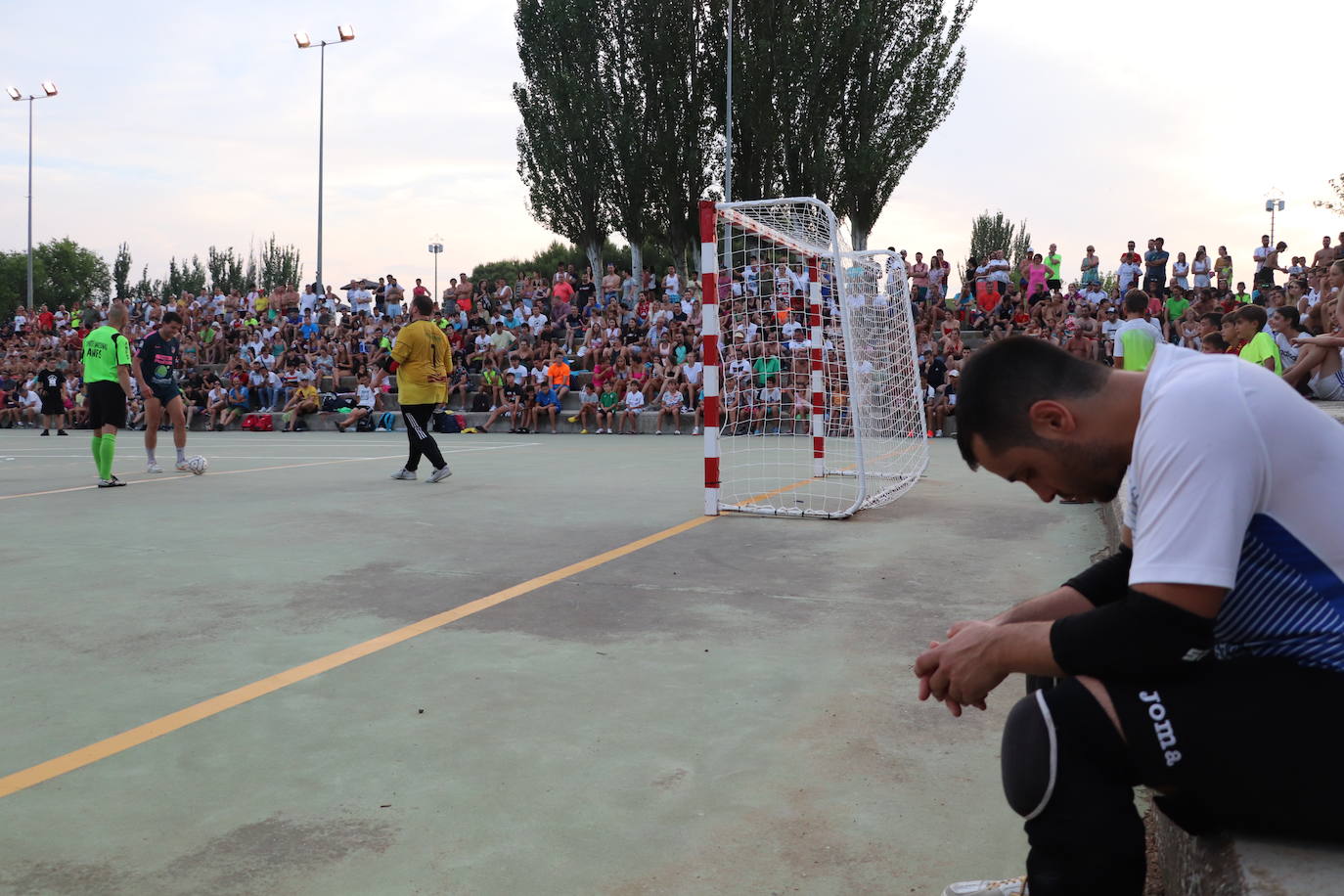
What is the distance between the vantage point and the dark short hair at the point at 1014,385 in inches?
71.9

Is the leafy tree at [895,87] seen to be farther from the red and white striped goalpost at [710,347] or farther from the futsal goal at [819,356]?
the red and white striped goalpost at [710,347]

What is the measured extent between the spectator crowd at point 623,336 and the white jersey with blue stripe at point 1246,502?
923 cm

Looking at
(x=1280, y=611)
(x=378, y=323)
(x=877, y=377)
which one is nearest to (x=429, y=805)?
(x=1280, y=611)

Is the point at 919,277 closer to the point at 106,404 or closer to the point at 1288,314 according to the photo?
the point at 1288,314

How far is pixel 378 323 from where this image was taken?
27.6m

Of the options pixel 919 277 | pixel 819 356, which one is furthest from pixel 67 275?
pixel 819 356

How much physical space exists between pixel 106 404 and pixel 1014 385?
11000mm

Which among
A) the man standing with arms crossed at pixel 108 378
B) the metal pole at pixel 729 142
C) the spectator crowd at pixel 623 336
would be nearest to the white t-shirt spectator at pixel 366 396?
the spectator crowd at pixel 623 336

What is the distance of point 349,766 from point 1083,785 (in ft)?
7.01

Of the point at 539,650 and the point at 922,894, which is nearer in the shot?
the point at 922,894

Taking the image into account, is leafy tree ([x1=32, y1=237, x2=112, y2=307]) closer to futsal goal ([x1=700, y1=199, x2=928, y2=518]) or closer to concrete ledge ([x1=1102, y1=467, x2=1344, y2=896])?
futsal goal ([x1=700, y1=199, x2=928, y2=518])

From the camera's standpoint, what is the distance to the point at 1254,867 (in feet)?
5.64

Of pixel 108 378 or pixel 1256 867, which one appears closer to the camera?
pixel 1256 867

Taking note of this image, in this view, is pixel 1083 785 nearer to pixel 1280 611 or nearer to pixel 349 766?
pixel 1280 611
